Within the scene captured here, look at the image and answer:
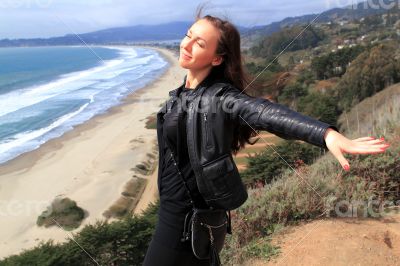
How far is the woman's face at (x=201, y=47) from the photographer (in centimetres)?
182

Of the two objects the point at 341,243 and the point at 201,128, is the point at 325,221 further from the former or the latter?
the point at 201,128

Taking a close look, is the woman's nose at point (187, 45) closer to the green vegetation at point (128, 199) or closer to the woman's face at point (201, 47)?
the woman's face at point (201, 47)

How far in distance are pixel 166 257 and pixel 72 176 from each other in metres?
20.0

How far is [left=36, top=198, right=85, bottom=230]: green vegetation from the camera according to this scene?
1534 cm

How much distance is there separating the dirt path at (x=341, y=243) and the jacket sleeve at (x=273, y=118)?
2143 millimetres

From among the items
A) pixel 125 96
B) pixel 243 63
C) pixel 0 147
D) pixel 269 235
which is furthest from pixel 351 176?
pixel 125 96

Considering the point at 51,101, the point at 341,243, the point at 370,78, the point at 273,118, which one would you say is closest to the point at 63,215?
the point at 341,243

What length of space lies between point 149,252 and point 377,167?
2.97m

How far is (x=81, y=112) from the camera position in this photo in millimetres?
33875

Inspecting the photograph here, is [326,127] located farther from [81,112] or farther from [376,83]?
[81,112]

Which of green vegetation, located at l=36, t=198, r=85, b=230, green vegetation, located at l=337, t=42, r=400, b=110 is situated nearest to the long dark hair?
green vegetation, located at l=36, t=198, r=85, b=230

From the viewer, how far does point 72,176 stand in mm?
20969

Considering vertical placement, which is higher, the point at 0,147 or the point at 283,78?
the point at 283,78

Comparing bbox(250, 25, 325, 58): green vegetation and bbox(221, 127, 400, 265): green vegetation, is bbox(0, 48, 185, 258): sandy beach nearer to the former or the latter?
bbox(250, 25, 325, 58): green vegetation
